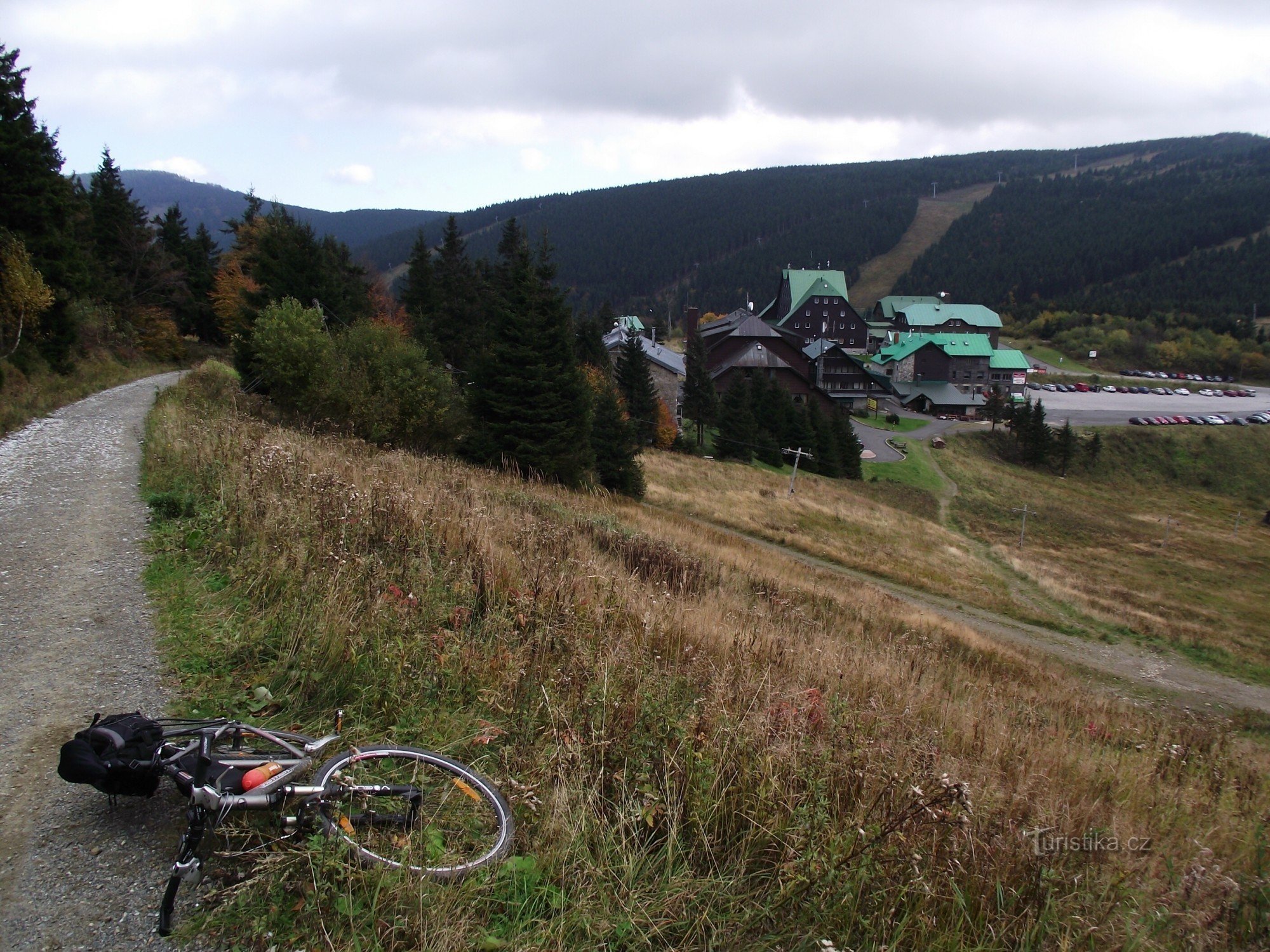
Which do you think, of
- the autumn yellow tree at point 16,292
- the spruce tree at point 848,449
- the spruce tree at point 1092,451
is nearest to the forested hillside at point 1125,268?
the spruce tree at point 1092,451

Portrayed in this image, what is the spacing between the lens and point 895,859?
2.92 m

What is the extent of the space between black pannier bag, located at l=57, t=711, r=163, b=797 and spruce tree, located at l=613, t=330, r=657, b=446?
52.0 m

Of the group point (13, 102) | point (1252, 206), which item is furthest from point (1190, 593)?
point (1252, 206)

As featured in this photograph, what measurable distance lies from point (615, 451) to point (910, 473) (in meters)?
35.9

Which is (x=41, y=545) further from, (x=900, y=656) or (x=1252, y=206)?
(x=1252, y=206)

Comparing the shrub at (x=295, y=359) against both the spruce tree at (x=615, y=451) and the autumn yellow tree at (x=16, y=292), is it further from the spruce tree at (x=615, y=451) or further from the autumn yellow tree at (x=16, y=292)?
the spruce tree at (x=615, y=451)

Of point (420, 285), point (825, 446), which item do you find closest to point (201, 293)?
point (420, 285)

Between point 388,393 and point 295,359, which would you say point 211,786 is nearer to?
point 388,393

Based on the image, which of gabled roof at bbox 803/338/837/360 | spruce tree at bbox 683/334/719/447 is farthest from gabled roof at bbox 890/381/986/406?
spruce tree at bbox 683/334/719/447

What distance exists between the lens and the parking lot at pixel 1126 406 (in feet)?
290

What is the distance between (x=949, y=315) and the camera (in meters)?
115

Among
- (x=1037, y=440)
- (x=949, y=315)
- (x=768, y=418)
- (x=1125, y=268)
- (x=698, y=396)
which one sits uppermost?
(x=1125, y=268)

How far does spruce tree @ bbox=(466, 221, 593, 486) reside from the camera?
27.3 meters

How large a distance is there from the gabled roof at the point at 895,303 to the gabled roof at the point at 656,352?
5845 cm
